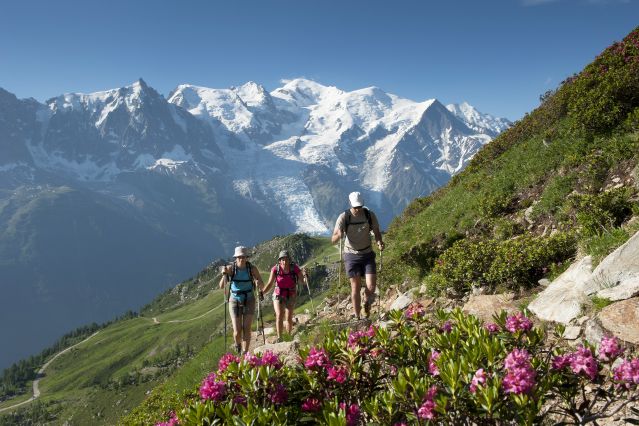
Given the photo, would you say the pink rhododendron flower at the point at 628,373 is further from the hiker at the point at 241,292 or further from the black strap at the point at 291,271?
the black strap at the point at 291,271

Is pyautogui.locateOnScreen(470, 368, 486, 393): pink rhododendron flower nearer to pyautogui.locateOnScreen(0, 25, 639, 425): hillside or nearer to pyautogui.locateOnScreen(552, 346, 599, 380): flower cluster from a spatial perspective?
pyautogui.locateOnScreen(0, 25, 639, 425): hillside

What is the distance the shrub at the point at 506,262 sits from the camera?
11.4 metres

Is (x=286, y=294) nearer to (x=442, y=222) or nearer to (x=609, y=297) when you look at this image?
(x=442, y=222)

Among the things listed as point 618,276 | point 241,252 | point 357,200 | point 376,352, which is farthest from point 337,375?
point 241,252

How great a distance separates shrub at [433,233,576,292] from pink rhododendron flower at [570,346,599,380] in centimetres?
710

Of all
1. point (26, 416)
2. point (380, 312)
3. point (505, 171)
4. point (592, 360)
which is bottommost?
point (26, 416)

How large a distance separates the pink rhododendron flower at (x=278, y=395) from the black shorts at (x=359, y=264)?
8398mm

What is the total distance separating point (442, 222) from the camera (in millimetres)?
20297

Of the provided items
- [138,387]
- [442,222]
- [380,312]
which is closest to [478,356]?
[380,312]

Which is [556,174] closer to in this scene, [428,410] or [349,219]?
[349,219]

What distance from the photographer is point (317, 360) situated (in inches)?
227

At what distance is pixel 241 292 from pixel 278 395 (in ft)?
31.4

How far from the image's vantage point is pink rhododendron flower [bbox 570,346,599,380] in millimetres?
4488

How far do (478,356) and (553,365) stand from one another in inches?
Answer: 32.3
